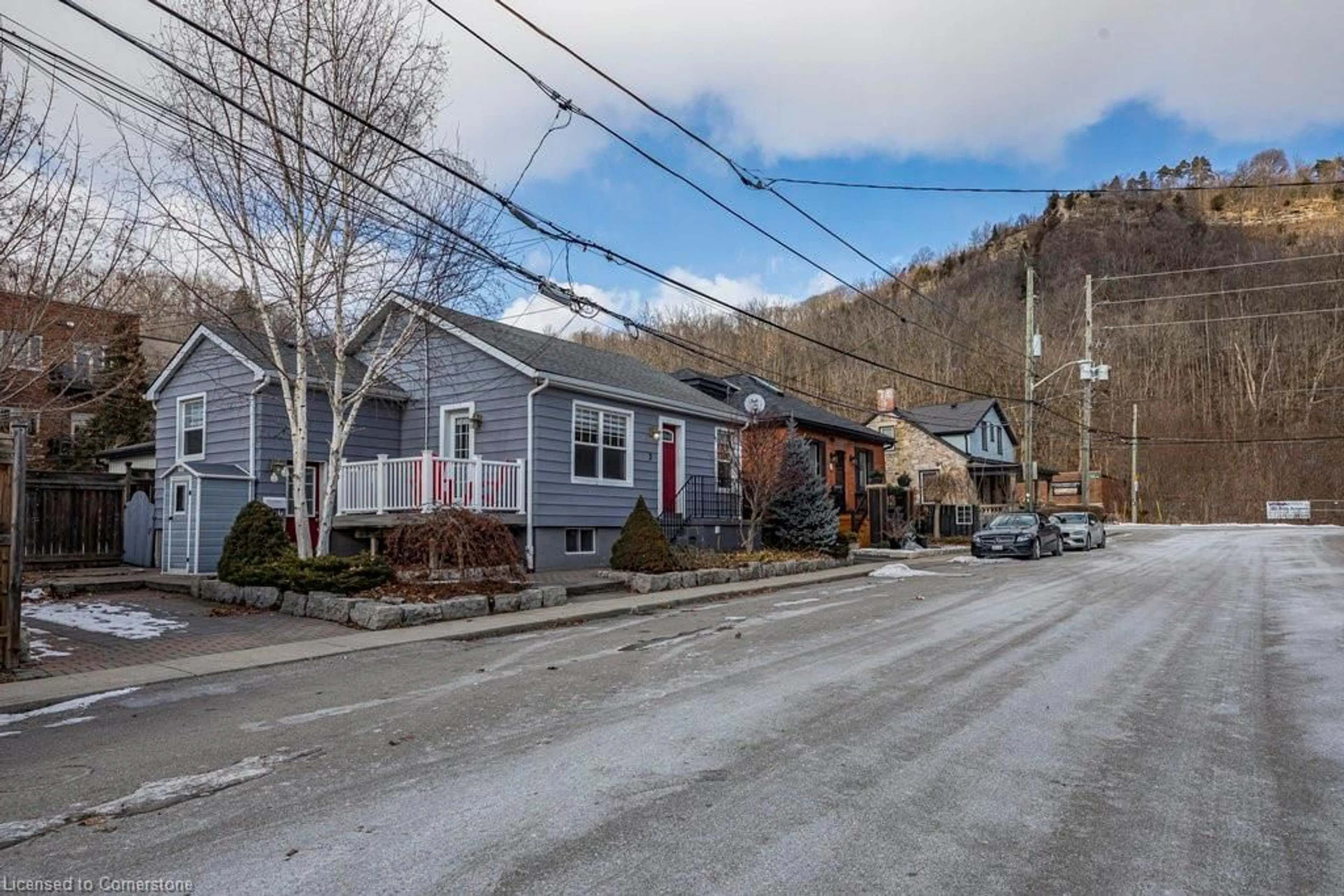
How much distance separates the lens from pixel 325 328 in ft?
45.6

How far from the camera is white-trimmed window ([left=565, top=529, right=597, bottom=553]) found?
56.7ft

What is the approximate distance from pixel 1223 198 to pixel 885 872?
10686cm

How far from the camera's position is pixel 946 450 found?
41.1 metres

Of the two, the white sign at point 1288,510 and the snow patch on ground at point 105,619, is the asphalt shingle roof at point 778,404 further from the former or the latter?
the white sign at point 1288,510

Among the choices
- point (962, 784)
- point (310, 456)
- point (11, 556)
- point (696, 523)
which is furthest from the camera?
point (696, 523)

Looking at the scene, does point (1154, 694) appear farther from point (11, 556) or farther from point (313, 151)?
point (11, 556)

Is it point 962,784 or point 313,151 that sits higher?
point 313,151

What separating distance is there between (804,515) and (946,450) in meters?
22.6

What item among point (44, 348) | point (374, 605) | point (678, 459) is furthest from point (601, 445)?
point (44, 348)

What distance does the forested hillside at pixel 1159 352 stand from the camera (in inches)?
2117

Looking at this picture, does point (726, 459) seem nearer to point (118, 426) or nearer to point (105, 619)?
point (105, 619)

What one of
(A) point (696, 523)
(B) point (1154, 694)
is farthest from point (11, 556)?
(A) point (696, 523)

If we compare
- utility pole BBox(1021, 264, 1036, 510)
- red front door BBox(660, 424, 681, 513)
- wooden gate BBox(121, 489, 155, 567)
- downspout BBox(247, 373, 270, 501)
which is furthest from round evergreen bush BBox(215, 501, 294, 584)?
utility pole BBox(1021, 264, 1036, 510)

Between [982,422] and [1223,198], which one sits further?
[1223,198]
